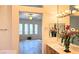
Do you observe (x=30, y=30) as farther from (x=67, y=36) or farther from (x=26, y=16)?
(x=67, y=36)

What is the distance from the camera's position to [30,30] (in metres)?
1.66

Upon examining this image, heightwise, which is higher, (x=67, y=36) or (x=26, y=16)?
(x=26, y=16)

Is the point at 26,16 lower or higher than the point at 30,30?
higher

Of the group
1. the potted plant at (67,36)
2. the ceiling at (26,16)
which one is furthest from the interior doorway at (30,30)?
the potted plant at (67,36)

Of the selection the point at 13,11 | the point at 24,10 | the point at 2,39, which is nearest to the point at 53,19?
the point at 24,10

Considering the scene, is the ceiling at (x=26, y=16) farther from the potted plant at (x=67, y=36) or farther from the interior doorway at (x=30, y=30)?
the potted plant at (x=67, y=36)

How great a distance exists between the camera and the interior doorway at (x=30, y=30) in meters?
1.62

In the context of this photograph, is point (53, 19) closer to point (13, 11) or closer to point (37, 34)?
point (37, 34)

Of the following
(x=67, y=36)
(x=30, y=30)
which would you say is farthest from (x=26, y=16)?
(x=67, y=36)

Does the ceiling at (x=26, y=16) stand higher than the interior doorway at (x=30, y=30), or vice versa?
the ceiling at (x=26, y=16)

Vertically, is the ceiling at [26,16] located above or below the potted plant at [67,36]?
above
